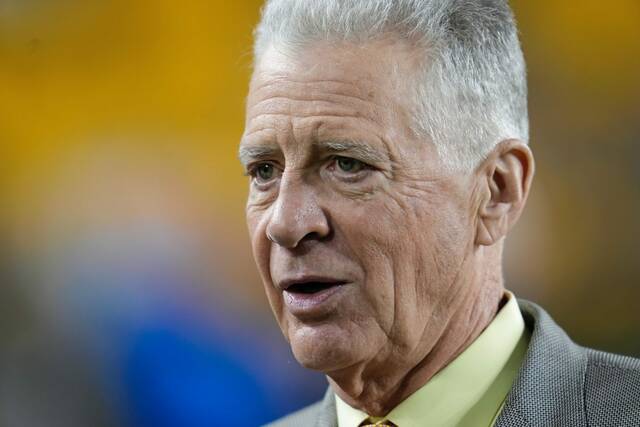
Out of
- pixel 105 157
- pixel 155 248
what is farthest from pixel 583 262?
pixel 105 157

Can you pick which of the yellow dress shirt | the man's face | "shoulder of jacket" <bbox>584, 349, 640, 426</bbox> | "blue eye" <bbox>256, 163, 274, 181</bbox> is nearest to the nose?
the man's face

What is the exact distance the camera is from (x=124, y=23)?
3.67 metres

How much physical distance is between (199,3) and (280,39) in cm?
187

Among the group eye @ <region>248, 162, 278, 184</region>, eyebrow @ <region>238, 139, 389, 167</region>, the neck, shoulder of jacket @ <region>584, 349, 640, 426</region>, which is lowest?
shoulder of jacket @ <region>584, 349, 640, 426</region>

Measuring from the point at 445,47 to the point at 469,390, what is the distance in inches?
25.3

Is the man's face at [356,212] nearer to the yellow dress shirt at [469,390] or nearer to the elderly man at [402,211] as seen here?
the elderly man at [402,211]

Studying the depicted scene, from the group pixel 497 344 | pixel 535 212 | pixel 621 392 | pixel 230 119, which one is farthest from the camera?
pixel 230 119

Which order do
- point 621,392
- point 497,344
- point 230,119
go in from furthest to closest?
point 230,119, point 497,344, point 621,392

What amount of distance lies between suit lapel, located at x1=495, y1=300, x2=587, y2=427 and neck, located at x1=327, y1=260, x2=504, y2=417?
0.12 meters

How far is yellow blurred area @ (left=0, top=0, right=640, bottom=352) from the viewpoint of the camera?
11.2ft

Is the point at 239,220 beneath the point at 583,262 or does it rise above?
above

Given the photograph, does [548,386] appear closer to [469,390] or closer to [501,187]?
[469,390]

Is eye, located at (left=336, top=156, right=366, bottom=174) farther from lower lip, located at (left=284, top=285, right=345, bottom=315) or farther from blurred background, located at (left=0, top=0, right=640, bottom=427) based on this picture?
blurred background, located at (left=0, top=0, right=640, bottom=427)

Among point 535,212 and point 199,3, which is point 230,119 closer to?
point 199,3
